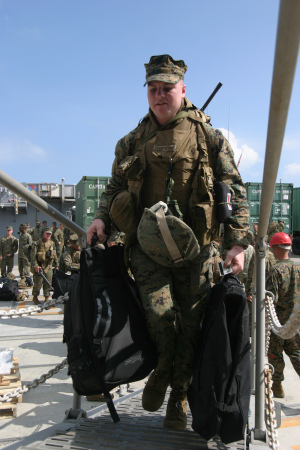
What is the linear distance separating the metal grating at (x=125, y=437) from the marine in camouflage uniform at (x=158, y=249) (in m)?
0.14

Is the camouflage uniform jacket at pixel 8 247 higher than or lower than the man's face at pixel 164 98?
lower

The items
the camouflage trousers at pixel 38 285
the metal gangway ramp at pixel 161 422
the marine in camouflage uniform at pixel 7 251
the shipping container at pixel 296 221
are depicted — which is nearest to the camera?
the metal gangway ramp at pixel 161 422

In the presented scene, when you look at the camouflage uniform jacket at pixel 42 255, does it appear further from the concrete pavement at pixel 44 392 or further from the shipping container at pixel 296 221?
the shipping container at pixel 296 221

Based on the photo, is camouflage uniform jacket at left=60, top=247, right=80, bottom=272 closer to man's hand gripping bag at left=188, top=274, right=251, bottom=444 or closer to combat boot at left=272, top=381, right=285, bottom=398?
combat boot at left=272, top=381, right=285, bottom=398

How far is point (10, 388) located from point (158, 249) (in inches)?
102

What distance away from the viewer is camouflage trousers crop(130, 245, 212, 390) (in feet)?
8.16

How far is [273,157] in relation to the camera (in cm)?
179

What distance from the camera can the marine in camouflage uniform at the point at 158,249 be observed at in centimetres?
253

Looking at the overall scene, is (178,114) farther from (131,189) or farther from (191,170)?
(131,189)

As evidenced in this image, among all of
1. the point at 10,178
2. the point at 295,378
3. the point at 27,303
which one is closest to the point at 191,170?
the point at 10,178

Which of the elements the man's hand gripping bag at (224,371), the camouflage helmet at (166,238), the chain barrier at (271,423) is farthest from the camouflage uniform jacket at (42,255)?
the chain barrier at (271,423)

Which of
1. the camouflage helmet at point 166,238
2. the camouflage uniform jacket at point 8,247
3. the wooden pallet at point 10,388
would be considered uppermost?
the camouflage helmet at point 166,238

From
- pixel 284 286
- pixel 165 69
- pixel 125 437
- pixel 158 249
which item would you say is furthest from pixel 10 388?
pixel 165 69

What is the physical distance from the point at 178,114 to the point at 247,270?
3.99m
